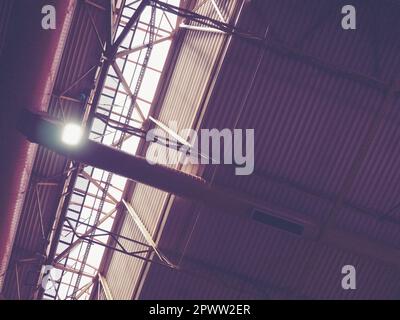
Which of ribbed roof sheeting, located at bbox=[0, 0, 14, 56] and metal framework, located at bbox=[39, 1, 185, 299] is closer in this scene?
ribbed roof sheeting, located at bbox=[0, 0, 14, 56]

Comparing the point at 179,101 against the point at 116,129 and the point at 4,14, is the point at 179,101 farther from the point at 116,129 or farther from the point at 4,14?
the point at 4,14

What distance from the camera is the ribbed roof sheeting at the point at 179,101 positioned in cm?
1435

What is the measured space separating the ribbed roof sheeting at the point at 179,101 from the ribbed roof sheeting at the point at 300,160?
0.71m

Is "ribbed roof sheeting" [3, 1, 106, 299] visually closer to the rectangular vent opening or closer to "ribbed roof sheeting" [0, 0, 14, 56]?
"ribbed roof sheeting" [0, 0, 14, 56]

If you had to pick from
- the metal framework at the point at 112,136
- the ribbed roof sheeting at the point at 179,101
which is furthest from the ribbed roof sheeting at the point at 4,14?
the ribbed roof sheeting at the point at 179,101

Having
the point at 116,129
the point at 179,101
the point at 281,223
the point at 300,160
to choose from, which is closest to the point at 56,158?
the point at 116,129

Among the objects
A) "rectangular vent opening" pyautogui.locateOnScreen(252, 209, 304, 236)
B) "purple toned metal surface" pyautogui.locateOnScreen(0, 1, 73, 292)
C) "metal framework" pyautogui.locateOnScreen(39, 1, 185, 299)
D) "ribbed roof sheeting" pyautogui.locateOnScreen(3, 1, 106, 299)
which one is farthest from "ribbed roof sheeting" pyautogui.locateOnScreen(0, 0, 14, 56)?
"rectangular vent opening" pyautogui.locateOnScreen(252, 209, 304, 236)

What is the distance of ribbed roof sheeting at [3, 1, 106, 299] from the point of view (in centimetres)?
1495

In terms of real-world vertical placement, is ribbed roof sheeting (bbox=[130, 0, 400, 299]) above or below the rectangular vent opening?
above

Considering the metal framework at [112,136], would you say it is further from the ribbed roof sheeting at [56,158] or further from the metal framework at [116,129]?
the ribbed roof sheeting at [56,158]

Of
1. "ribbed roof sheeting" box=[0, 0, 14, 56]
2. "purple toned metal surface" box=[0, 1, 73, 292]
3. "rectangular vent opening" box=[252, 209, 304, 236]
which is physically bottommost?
"rectangular vent opening" box=[252, 209, 304, 236]

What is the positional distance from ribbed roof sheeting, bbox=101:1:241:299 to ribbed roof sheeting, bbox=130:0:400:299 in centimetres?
71

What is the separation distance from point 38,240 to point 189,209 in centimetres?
781
